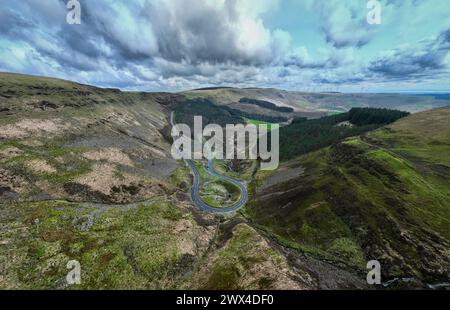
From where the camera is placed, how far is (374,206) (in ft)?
228

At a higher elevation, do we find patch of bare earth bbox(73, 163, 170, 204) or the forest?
the forest

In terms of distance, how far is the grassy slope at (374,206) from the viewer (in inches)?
2169

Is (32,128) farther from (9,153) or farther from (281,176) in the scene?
(281,176)

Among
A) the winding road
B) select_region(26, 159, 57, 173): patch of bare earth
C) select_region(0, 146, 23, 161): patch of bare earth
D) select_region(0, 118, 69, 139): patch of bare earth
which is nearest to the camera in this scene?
select_region(0, 146, 23, 161): patch of bare earth

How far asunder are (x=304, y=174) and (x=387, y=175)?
108 ft

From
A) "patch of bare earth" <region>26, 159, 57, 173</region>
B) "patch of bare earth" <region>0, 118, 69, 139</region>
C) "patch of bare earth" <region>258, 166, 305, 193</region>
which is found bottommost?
"patch of bare earth" <region>258, 166, 305, 193</region>

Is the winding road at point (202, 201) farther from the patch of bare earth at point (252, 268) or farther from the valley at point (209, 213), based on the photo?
the patch of bare earth at point (252, 268)

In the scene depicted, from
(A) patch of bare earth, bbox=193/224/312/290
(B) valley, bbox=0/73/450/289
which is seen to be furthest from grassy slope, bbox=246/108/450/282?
(A) patch of bare earth, bbox=193/224/312/290

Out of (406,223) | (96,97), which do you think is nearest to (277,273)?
(406,223)

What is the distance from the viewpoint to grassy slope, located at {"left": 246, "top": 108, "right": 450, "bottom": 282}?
181ft

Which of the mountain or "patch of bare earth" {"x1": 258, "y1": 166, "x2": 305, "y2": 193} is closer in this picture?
the mountain

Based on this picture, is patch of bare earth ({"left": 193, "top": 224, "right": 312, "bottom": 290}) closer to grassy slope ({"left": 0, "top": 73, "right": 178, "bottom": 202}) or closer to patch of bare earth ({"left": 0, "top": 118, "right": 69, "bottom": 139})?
grassy slope ({"left": 0, "top": 73, "right": 178, "bottom": 202})

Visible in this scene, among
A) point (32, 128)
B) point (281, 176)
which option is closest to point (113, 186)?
point (32, 128)

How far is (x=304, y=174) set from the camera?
4200 inches
